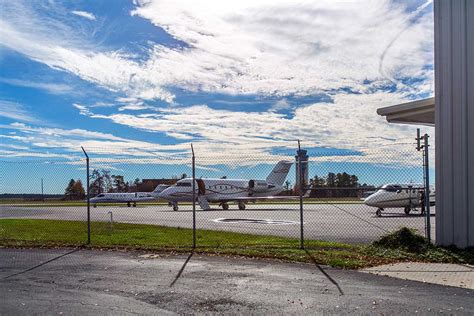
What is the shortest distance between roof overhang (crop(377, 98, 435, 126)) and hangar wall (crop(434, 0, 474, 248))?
33.3 inches

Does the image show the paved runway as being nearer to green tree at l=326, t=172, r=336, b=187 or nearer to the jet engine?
green tree at l=326, t=172, r=336, b=187

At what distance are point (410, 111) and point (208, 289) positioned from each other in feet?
26.2

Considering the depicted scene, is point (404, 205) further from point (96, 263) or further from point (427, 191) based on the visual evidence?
point (96, 263)

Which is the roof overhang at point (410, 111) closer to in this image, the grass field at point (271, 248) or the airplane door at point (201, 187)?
the grass field at point (271, 248)

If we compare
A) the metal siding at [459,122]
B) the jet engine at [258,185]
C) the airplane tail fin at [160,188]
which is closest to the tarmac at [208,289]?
the metal siding at [459,122]

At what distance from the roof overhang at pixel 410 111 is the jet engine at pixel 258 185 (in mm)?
28526

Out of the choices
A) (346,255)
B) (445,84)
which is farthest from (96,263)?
(445,84)

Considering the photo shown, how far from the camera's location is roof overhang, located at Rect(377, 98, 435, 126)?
11830mm

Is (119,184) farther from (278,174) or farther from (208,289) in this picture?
(278,174)

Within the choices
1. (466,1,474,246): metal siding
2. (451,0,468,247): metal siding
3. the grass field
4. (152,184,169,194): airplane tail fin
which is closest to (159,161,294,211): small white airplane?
(152,184,169,194): airplane tail fin

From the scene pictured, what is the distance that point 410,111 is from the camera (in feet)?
40.1

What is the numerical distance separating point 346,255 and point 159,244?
4.77 m

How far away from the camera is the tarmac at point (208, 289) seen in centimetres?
578

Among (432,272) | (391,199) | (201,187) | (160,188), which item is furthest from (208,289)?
(160,188)
